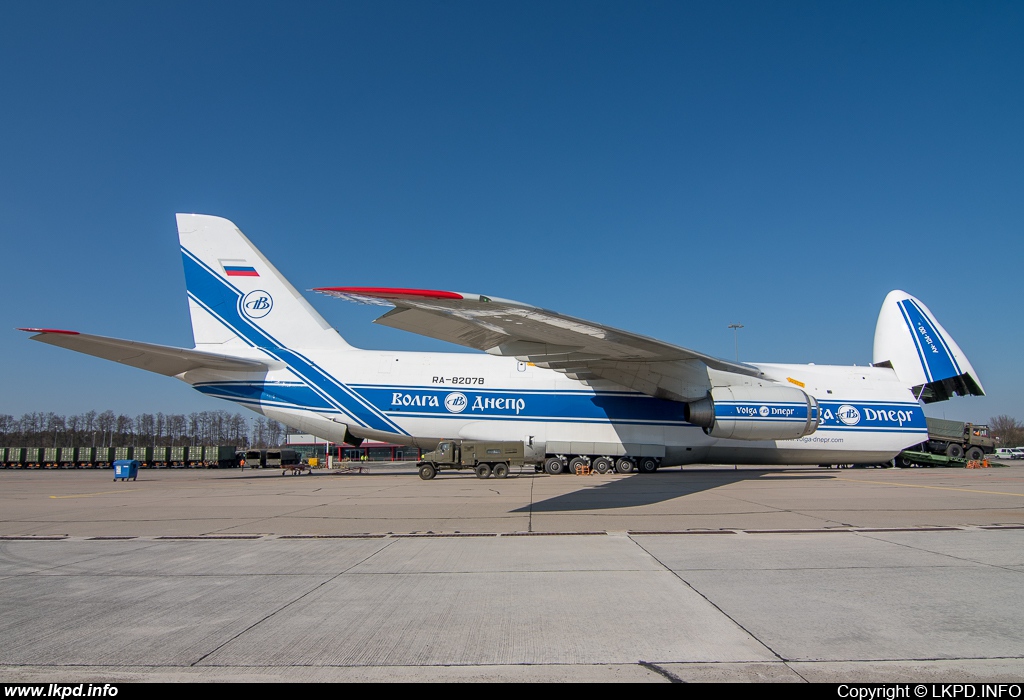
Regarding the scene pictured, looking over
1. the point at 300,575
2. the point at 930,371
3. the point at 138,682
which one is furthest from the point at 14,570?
the point at 930,371

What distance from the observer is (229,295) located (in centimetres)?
2070

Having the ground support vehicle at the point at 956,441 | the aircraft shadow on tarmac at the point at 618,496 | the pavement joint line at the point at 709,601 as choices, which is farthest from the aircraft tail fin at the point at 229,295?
the ground support vehicle at the point at 956,441

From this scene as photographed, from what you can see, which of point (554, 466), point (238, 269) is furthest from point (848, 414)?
point (238, 269)

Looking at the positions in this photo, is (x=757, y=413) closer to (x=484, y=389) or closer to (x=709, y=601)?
(x=484, y=389)

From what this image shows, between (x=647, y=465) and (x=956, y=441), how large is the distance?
17906 mm

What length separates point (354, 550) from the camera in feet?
21.1

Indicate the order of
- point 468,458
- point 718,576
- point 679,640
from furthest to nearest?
point 468,458, point 718,576, point 679,640

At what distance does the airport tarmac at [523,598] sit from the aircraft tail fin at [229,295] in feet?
39.6

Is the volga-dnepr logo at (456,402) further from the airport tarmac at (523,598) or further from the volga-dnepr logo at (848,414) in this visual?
the volga-dnepr logo at (848,414)

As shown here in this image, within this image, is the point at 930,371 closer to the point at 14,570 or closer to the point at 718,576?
the point at 718,576

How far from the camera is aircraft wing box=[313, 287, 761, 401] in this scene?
26.2 ft

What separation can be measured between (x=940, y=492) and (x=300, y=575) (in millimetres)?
12878

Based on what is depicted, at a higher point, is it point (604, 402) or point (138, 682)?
point (604, 402)

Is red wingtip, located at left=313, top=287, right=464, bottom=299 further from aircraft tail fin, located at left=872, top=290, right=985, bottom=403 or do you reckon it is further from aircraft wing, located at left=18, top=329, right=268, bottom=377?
aircraft tail fin, located at left=872, top=290, right=985, bottom=403
